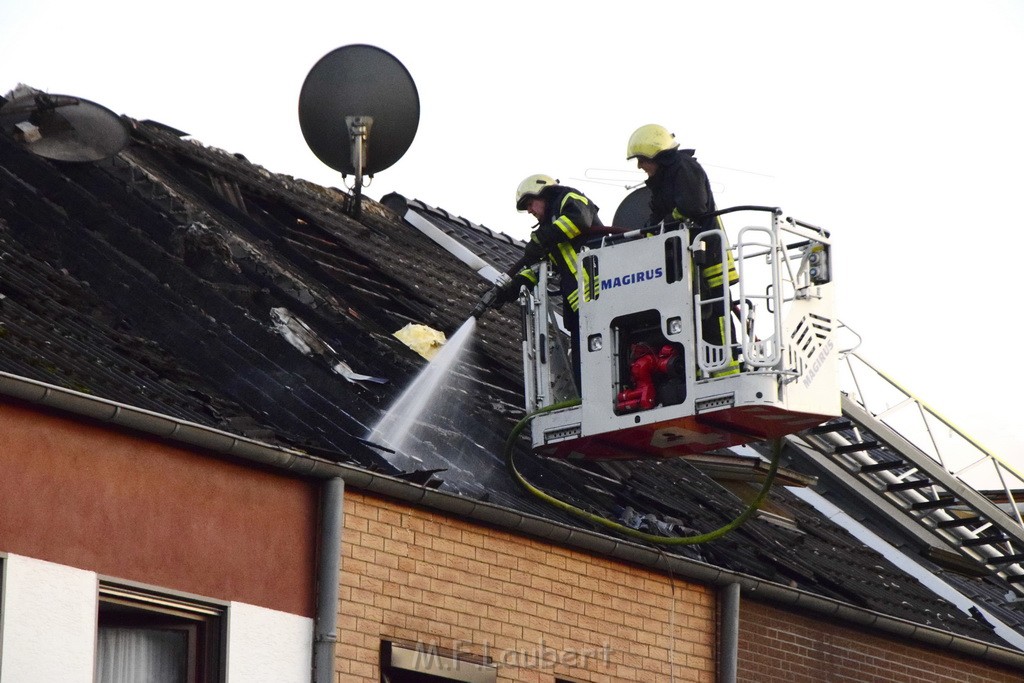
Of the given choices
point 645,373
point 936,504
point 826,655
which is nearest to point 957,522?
point 936,504

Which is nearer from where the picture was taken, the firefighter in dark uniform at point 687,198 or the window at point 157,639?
the window at point 157,639

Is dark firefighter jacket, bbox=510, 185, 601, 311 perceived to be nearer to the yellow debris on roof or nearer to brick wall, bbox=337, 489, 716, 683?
the yellow debris on roof

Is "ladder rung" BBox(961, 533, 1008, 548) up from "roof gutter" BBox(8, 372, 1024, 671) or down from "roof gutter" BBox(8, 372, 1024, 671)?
up

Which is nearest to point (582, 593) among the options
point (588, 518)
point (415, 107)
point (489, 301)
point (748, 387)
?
point (588, 518)

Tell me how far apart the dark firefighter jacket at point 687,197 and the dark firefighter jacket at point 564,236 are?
1.74ft

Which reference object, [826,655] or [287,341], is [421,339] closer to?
[287,341]

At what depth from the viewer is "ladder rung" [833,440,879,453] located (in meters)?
16.4

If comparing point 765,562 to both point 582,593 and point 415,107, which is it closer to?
point 582,593

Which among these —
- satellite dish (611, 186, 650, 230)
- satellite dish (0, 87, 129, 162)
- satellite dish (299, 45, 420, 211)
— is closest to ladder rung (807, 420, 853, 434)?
satellite dish (611, 186, 650, 230)

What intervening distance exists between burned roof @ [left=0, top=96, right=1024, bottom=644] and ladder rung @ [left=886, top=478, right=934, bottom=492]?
562mm

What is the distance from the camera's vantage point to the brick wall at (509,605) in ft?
36.1

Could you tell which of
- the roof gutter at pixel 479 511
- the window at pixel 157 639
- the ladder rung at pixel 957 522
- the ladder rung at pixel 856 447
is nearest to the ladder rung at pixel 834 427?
the ladder rung at pixel 856 447

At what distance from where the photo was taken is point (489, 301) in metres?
14.1

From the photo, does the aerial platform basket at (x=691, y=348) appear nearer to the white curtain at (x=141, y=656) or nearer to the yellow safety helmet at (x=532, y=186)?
the yellow safety helmet at (x=532, y=186)
